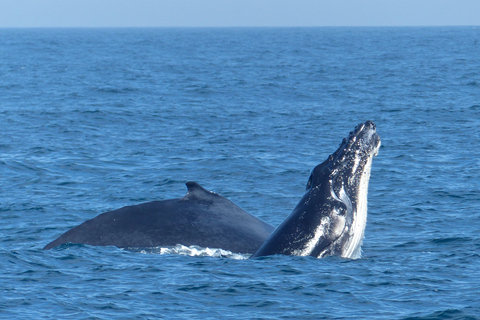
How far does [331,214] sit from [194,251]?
7.61 feet

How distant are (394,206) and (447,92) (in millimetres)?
27432

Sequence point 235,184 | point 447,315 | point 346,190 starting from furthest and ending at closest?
point 235,184 → point 346,190 → point 447,315

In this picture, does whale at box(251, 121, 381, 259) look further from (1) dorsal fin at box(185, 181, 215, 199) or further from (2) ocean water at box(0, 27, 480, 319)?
(1) dorsal fin at box(185, 181, 215, 199)

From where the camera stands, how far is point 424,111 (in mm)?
37062

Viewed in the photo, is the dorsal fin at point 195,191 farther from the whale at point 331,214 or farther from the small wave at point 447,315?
the small wave at point 447,315

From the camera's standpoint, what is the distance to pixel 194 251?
41.5ft

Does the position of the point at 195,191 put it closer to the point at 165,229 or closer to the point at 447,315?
the point at 165,229

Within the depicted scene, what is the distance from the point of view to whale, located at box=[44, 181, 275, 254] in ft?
40.1

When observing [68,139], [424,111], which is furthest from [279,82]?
[68,139]

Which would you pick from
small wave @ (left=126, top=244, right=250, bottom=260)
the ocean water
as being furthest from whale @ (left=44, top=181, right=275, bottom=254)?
the ocean water

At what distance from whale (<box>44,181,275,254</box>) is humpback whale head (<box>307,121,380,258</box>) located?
127 cm

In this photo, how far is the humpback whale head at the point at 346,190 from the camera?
1234 cm

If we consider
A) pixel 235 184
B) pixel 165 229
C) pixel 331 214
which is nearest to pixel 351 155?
pixel 331 214

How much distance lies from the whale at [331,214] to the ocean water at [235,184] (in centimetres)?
23
